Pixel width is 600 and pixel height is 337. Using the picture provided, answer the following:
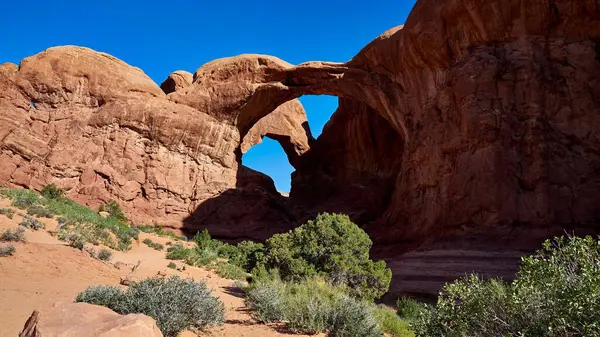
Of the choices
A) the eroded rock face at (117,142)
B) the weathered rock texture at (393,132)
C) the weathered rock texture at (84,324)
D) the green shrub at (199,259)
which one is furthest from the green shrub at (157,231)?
the weathered rock texture at (84,324)

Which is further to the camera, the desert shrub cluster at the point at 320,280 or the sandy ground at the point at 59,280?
the desert shrub cluster at the point at 320,280

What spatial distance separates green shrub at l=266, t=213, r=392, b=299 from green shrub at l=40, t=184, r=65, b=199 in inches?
544

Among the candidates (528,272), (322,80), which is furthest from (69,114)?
(528,272)

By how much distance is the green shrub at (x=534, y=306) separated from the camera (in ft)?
11.3

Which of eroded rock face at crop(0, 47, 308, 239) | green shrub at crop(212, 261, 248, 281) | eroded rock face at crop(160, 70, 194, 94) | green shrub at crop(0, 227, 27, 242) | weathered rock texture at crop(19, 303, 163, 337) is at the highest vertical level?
eroded rock face at crop(160, 70, 194, 94)

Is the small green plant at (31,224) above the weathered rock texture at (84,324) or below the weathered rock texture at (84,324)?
above

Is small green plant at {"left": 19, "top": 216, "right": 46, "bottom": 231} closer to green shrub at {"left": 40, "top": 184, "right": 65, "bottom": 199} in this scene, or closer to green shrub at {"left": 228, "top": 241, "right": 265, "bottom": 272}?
green shrub at {"left": 228, "top": 241, "right": 265, "bottom": 272}

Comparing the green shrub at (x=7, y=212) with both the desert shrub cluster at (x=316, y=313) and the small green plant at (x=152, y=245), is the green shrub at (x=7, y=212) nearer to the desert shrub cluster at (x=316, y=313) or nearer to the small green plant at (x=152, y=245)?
the small green plant at (x=152, y=245)

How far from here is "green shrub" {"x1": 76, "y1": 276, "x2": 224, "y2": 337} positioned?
17.1 feet

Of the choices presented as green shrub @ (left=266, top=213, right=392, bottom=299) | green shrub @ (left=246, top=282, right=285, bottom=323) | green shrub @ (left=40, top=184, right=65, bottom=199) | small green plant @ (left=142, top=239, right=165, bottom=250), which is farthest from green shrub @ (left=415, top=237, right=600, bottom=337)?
green shrub @ (left=40, top=184, right=65, bottom=199)

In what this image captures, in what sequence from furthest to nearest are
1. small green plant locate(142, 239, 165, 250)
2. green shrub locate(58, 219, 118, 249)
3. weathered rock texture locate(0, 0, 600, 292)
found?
small green plant locate(142, 239, 165, 250) → weathered rock texture locate(0, 0, 600, 292) → green shrub locate(58, 219, 118, 249)

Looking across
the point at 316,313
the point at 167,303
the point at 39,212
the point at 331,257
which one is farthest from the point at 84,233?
the point at 316,313

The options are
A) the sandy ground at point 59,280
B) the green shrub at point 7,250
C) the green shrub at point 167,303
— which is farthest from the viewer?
the green shrub at point 7,250

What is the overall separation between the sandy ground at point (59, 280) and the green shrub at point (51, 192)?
787 centimetres
